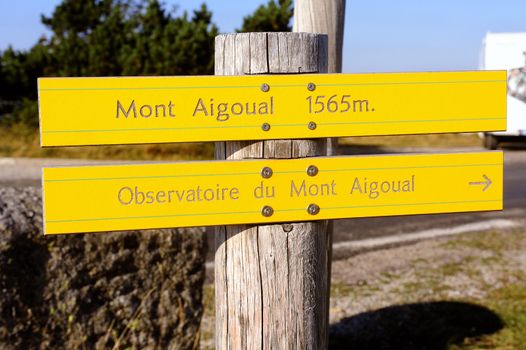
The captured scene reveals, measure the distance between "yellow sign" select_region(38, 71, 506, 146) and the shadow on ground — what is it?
2431 millimetres

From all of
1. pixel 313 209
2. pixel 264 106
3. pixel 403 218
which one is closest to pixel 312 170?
pixel 313 209

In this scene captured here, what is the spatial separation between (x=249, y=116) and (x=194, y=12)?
13.8 meters

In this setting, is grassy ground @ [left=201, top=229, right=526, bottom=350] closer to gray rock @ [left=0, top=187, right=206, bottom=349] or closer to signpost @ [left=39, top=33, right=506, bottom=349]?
gray rock @ [left=0, top=187, right=206, bottom=349]

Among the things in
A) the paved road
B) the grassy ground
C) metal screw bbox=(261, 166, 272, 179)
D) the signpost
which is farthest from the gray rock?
the paved road

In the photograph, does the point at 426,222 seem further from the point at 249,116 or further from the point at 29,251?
the point at 249,116

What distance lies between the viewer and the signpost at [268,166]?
2123 mm

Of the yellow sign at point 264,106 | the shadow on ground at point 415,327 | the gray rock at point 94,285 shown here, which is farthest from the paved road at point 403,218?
the yellow sign at point 264,106

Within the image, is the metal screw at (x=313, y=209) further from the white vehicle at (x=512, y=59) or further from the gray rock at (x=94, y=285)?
the white vehicle at (x=512, y=59)

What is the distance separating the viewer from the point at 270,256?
2.28 metres

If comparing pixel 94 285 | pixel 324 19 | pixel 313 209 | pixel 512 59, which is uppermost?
pixel 512 59

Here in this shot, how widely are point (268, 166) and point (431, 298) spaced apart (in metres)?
3.38

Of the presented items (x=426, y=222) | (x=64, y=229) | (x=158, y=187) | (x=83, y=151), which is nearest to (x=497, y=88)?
(x=158, y=187)

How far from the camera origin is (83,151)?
49.5 feet

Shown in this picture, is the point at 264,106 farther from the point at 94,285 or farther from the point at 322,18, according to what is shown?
the point at 94,285
